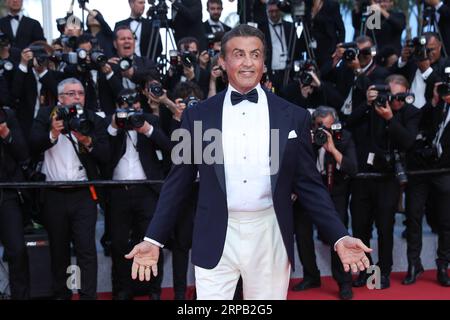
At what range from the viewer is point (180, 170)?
3.21 m

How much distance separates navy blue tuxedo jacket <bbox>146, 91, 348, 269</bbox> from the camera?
10.2 ft

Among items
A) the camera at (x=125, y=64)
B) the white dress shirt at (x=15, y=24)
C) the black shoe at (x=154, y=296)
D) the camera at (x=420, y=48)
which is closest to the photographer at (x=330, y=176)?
the black shoe at (x=154, y=296)

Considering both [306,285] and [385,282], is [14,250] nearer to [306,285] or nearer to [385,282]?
[306,285]

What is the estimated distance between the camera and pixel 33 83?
617cm

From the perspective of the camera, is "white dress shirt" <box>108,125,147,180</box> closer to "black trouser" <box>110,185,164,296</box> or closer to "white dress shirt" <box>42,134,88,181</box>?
"black trouser" <box>110,185,164,296</box>

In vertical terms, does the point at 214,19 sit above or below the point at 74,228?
above

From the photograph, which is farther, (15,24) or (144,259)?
(15,24)

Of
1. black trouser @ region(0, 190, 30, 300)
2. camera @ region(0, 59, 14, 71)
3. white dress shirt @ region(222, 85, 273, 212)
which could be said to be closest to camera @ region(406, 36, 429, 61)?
camera @ region(0, 59, 14, 71)

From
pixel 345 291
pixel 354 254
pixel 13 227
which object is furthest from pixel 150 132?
pixel 354 254

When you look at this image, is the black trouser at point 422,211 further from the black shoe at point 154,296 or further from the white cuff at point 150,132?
the white cuff at point 150,132

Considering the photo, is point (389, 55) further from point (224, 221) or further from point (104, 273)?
point (224, 221)

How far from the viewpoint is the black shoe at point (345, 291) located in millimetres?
5758

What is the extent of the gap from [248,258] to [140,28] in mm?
4253

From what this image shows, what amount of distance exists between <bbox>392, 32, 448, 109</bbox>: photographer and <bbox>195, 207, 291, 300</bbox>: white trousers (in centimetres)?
→ 362
